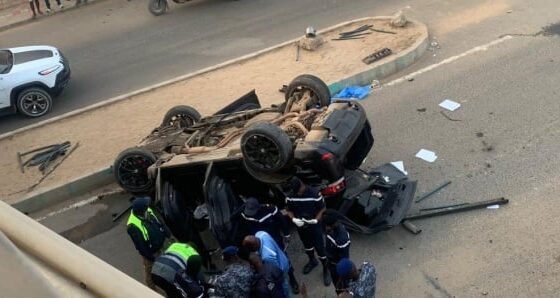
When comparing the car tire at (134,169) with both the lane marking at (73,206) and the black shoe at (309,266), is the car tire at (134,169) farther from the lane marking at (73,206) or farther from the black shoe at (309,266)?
the black shoe at (309,266)

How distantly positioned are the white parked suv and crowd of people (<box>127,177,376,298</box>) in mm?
6495

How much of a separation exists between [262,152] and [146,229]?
1.53 m

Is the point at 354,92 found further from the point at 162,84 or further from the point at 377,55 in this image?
the point at 162,84

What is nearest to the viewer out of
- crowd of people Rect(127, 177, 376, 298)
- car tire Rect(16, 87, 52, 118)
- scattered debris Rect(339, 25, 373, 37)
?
crowd of people Rect(127, 177, 376, 298)

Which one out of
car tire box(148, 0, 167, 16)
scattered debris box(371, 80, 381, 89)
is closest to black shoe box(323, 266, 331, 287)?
scattered debris box(371, 80, 381, 89)

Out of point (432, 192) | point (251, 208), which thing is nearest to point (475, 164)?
point (432, 192)

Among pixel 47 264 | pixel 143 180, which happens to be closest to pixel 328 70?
pixel 143 180

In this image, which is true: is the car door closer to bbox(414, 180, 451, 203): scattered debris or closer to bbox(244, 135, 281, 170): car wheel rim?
bbox(244, 135, 281, 170): car wheel rim

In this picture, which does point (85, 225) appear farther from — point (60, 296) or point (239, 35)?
point (239, 35)

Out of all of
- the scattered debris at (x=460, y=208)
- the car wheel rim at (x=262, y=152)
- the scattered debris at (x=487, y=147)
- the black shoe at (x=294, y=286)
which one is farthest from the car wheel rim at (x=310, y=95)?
the scattered debris at (x=487, y=147)

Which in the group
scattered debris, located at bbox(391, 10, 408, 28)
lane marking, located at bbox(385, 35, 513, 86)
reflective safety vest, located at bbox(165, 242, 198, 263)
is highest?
reflective safety vest, located at bbox(165, 242, 198, 263)

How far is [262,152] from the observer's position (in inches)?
293

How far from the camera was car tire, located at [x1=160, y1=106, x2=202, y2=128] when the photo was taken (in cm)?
1030

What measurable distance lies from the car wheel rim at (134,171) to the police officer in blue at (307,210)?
2.46 m
